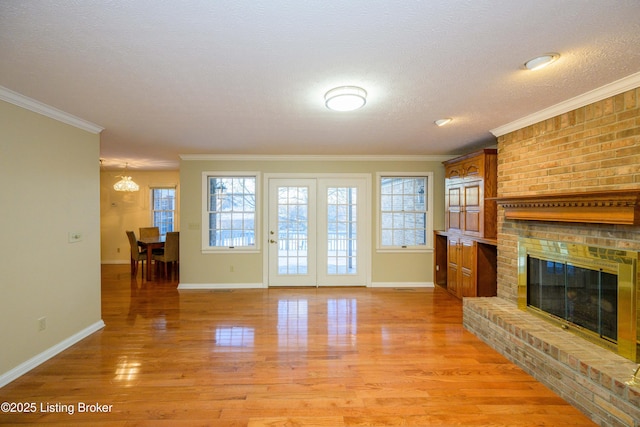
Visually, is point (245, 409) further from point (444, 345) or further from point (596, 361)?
point (596, 361)

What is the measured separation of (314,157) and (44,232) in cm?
371

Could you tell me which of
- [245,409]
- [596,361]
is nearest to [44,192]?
[245,409]

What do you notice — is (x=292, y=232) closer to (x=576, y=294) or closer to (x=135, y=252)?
(x=135, y=252)

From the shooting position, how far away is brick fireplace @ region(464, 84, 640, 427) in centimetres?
201

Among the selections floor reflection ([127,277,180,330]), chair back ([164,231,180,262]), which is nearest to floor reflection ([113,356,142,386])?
floor reflection ([127,277,180,330])

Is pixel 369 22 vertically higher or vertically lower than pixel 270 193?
higher

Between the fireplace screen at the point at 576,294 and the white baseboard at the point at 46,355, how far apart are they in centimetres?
481

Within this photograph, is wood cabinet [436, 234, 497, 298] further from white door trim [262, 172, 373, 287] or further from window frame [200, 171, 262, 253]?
window frame [200, 171, 262, 253]

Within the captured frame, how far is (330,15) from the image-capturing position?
1.48 metres

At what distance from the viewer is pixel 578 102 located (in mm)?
2582

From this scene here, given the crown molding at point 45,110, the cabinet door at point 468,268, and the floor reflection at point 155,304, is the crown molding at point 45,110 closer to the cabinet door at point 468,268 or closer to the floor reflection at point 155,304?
the floor reflection at point 155,304

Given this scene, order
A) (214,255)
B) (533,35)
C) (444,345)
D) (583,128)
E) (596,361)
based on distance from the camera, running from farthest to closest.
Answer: (214,255), (444,345), (583,128), (596,361), (533,35)

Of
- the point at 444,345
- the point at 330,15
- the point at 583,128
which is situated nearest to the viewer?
the point at 330,15

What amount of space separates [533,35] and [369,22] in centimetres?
94
